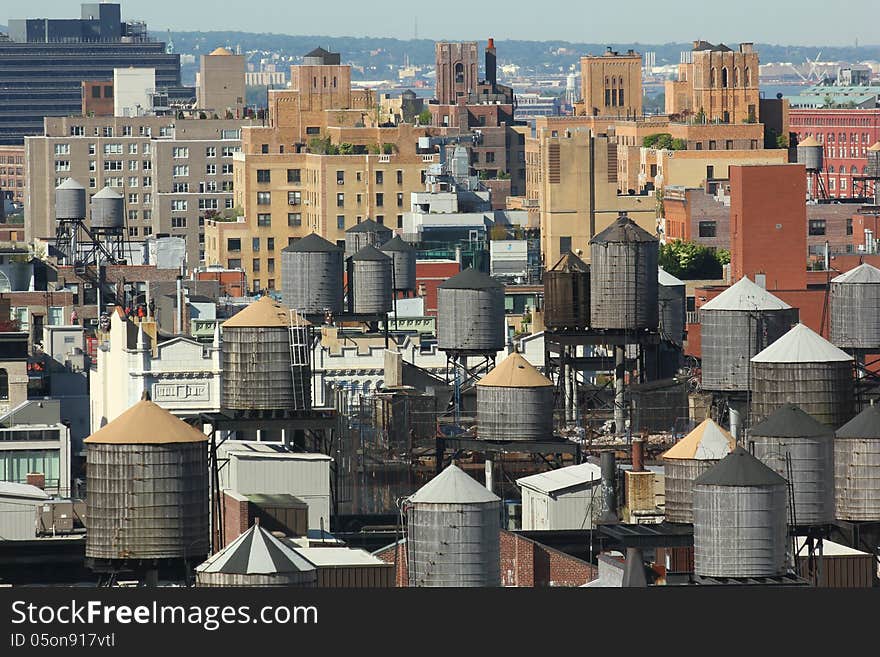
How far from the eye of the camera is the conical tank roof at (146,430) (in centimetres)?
6041

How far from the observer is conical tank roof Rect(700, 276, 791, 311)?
8719 cm

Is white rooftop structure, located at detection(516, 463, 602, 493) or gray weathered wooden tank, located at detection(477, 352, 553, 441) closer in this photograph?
white rooftop structure, located at detection(516, 463, 602, 493)

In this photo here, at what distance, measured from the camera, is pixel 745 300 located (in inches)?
3447

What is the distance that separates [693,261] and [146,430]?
359 ft

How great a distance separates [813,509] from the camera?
6531 cm

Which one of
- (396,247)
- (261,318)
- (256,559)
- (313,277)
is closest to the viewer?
(256,559)

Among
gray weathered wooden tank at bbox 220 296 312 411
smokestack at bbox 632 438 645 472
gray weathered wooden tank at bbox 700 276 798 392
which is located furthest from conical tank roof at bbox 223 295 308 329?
gray weathered wooden tank at bbox 700 276 798 392

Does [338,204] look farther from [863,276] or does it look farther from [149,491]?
[149,491]

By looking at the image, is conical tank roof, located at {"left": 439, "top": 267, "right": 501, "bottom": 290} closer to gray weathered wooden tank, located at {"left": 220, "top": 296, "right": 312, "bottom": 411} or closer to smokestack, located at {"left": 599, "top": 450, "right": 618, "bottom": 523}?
gray weathered wooden tank, located at {"left": 220, "top": 296, "right": 312, "bottom": 411}

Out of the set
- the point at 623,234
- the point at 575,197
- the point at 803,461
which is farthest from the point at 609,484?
Answer: the point at 575,197

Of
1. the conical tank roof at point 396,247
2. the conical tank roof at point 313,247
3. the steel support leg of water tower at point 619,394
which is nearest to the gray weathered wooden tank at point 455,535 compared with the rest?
the steel support leg of water tower at point 619,394

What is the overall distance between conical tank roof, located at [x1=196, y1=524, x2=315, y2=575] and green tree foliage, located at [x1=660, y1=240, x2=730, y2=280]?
110 metres

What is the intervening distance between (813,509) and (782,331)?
2114 centimetres

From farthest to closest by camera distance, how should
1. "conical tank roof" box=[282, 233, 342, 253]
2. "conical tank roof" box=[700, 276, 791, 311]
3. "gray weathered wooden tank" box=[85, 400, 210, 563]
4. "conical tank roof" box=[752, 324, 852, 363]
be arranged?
"conical tank roof" box=[282, 233, 342, 253]
"conical tank roof" box=[700, 276, 791, 311]
"conical tank roof" box=[752, 324, 852, 363]
"gray weathered wooden tank" box=[85, 400, 210, 563]
